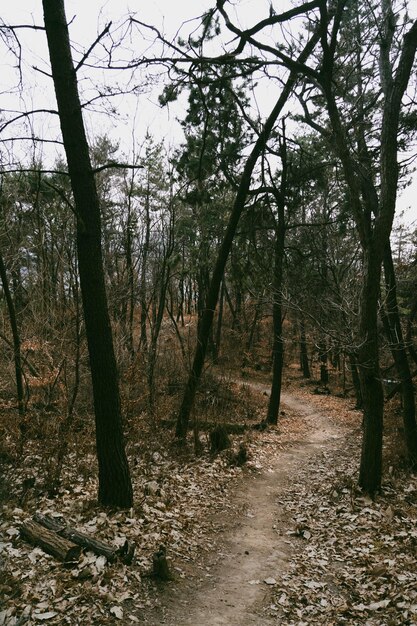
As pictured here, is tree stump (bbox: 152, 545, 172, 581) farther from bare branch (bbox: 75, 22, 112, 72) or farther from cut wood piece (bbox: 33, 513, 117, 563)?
bare branch (bbox: 75, 22, 112, 72)

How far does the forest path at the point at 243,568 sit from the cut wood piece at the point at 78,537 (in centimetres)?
73

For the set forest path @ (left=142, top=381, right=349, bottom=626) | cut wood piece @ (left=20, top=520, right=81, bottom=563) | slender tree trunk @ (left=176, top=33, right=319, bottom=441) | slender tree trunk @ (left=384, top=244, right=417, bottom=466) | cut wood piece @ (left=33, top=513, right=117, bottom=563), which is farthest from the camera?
slender tree trunk @ (left=176, top=33, right=319, bottom=441)

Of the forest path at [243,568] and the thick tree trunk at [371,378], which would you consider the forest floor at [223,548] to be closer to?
the forest path at [243,568]

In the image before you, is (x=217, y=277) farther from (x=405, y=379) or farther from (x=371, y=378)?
(x=405, y=379)

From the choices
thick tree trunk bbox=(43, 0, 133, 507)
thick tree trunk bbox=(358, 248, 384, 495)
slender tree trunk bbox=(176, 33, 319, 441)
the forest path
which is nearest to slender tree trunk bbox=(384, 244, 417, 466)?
thick tree trunk bbox=(358, 248, 384, 495)

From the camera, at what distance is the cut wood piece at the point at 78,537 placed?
4613 mm

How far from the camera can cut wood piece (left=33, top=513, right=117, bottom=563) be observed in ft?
15.1

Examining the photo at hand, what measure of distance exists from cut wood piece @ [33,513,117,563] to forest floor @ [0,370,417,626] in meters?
0.11

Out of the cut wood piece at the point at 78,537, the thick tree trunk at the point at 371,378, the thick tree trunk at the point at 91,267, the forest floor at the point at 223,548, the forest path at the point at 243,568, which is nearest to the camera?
the forest floor at the point at 223,548

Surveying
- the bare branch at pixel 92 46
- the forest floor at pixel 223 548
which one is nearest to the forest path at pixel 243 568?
the forest floor at pixel 223 548

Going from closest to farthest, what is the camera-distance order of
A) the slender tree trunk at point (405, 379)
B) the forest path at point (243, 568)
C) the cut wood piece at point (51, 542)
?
the forest path at point (243, 568) < the cut wood piece at point (51, 542) < the slender tree trunk at point (405, 379)

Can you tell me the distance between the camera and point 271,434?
12828 millimetres

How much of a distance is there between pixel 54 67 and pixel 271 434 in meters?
10.8

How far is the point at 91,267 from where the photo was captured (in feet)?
18.1
